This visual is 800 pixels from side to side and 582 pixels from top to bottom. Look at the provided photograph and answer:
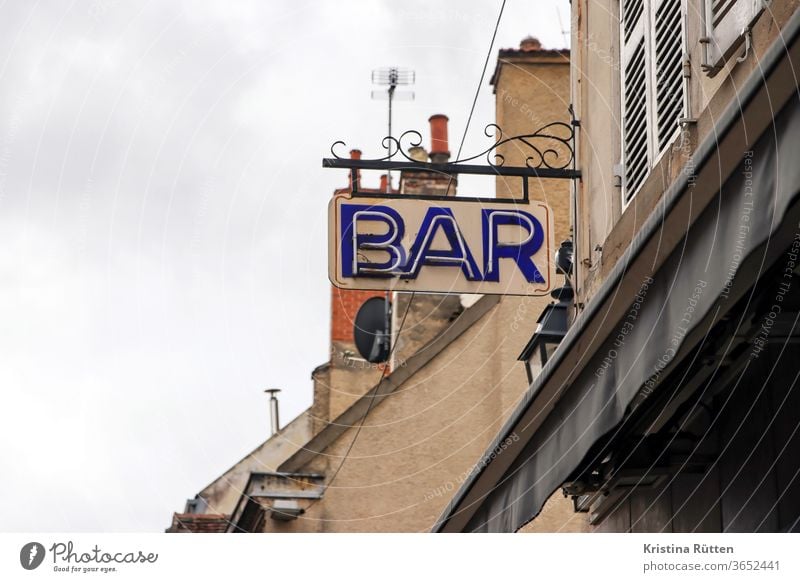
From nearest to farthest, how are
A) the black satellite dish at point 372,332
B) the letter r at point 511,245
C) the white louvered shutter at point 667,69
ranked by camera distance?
the white louvered shutter at point 667,69, the letter r at point 511,245, the black satellite dish at point 372,332

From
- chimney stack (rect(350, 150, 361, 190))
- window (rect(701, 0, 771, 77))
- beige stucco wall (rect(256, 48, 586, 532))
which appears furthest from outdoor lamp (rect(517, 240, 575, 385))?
beige stucco wall (rect(256, 48, 586, 532))

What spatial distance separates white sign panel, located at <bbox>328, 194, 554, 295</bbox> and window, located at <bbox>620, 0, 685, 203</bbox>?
74 centimetres

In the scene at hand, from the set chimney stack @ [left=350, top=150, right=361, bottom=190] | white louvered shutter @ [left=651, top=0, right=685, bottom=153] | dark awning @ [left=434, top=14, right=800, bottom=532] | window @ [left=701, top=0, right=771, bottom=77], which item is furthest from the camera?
chimney stack @ [left=350, top=150, right=361, bottom=190]

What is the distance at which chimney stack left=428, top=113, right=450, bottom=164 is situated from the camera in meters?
22.3

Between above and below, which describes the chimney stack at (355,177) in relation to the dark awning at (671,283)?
above

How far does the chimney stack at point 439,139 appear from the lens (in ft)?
73.1

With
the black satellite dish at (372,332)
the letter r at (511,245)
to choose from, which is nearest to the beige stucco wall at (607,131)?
the letter r at (511,245)

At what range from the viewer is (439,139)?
75.3ft

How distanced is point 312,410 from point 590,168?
1334 cm

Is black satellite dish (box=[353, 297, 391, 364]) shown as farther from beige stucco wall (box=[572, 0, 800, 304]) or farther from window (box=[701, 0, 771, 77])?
window (box=[701, 0, 771, 77])

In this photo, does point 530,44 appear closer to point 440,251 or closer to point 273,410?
point 440,251

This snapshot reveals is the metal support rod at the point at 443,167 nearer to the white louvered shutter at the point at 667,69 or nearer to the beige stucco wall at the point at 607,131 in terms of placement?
the beige stucco wall at the point at 607,131

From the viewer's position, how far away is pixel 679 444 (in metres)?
6.75

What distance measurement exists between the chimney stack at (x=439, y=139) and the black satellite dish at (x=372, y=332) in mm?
2958
